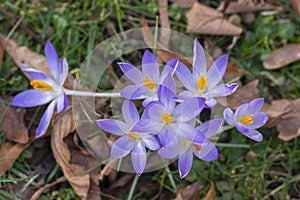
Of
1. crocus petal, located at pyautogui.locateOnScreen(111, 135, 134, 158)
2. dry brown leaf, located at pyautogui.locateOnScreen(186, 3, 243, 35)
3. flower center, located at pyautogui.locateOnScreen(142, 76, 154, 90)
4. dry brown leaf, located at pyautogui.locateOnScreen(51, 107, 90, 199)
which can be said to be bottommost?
dry brown leaf, located at pyautogui.locateOnScreen(51, 107, 90, 199)

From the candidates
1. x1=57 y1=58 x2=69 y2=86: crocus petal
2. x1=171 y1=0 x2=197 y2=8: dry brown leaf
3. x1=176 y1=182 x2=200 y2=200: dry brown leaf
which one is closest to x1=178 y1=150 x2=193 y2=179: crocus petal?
x1=176 y1=182 x2=200 y2=200: dry brown leaf

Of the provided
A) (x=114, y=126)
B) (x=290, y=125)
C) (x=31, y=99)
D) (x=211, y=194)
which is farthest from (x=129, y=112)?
(x=290, y=125)

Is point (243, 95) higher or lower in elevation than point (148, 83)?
lower

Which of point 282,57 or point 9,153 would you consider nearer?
point 9,153

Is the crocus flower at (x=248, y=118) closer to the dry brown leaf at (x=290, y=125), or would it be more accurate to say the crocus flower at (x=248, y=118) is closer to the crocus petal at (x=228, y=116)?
the crocus petal at (x=228, y=116)

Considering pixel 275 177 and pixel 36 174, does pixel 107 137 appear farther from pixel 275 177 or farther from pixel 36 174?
pixel 275 177

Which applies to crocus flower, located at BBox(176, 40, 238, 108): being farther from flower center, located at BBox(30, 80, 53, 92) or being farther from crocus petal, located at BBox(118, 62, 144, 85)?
flower center, located at BBox(30, 80, 53, 92)

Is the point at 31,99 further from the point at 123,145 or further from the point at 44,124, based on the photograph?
the point at 123,145
